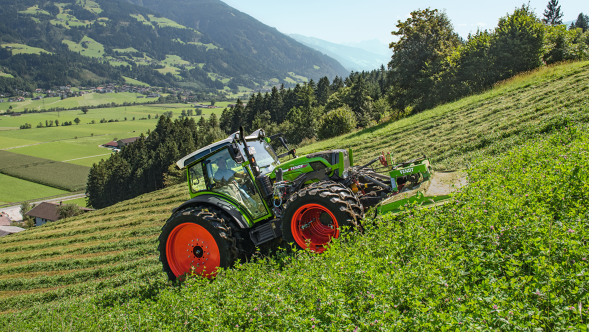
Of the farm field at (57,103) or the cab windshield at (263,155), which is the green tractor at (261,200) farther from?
the farm field at (57,103)

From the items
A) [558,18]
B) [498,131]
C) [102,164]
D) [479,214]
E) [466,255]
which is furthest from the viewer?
[558,18]

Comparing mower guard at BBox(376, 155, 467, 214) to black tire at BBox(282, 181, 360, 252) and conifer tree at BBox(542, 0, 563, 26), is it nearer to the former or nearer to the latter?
black tire at BBox(282, 181, 360, 252)

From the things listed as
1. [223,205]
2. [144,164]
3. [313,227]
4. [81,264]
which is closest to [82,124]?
[144,164]

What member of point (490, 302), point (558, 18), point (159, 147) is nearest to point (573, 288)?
point (490, 302)

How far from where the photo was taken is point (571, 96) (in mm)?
11852

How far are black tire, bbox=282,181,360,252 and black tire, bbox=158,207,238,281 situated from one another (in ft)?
3.39

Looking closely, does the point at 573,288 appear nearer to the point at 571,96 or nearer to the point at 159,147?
the point at 571,96

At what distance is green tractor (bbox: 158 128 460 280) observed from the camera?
5715mm

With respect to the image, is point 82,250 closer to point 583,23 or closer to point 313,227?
point 313,227

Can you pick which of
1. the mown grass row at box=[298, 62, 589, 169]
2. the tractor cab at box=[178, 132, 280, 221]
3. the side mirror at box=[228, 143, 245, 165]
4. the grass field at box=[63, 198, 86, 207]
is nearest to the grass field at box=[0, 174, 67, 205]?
the grass field at box=[63, 198, 86, 207]

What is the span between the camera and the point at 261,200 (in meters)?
6.51

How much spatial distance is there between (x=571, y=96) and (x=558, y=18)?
9363 centimetres

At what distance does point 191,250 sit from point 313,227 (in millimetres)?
2460

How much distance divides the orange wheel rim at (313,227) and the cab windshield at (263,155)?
1375 millimetres
